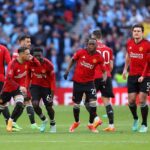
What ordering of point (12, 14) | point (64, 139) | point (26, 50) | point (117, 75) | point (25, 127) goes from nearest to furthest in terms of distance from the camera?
point (64, 139), point (26, 50), point (25, 127), point (117, 75), point (12, 14)

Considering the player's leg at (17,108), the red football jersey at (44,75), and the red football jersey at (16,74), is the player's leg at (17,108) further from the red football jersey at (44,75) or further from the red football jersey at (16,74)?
the red football jersey at (44,75)

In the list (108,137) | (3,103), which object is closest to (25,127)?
(3,103)

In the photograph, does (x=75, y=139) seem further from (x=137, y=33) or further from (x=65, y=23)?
(x=65, y=23)

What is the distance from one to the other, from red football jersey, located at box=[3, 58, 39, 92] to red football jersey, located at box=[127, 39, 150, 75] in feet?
7.02

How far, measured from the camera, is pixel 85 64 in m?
19.2

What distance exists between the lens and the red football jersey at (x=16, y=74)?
19203 millimetres

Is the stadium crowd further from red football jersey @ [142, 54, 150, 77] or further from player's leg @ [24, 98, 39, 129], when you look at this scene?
red football jersey @ [142, 54, 150, 77]

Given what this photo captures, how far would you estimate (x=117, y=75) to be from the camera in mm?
33406

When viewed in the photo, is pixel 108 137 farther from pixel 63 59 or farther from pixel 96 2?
pixel 96 2

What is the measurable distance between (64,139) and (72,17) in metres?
21.0

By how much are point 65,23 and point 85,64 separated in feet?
58.4

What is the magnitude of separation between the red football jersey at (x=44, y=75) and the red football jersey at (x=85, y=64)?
562 millimetres

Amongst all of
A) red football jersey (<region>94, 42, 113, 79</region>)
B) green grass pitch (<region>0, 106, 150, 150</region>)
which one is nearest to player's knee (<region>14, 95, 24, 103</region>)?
green grass pitch (<region>0, 106, 150, 150</region>)

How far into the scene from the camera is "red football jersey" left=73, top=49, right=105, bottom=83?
19156 millimetres
